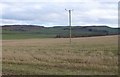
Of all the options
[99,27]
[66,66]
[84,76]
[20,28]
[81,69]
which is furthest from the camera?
[20,28]

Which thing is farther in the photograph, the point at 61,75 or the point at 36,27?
the point at 36,27

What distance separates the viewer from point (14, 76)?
48.6 ft

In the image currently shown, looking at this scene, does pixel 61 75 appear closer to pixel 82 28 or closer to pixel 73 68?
pixel 73 68

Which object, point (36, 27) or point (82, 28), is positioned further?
point (36, 27)

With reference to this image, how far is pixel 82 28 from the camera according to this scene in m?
145

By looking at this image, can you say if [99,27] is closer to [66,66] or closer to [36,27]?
[36,27]

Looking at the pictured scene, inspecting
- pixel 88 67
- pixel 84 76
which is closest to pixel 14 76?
pixel 84 76

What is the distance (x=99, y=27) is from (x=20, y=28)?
36.2 m

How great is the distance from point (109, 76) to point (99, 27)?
414 feet

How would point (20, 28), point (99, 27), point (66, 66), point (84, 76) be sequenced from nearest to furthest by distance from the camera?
point (84, 76) < point (66, 66) < point (99, 27) < point (20, 28)

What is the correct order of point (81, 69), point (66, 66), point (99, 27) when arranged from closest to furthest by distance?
point (81, 69)
point (66, 66)
point (99, 27)

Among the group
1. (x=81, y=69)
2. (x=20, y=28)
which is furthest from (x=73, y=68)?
(x=20, y=28)

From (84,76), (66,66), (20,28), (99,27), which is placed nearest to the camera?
(84,76)

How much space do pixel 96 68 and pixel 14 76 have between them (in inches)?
226
